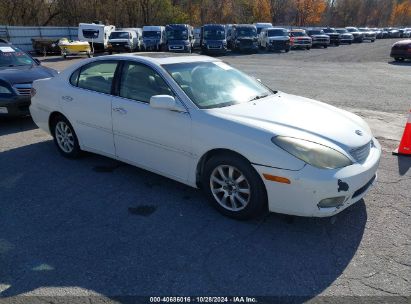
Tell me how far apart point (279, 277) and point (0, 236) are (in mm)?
2503

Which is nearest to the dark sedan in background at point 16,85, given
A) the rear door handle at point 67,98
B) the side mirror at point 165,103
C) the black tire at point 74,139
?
the black tire at point 74,139

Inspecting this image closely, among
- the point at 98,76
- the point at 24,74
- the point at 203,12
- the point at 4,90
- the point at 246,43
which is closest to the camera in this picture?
the point at 98,76

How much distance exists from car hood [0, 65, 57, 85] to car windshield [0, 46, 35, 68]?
0.30 meters

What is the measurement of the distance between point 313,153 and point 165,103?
1.54 m

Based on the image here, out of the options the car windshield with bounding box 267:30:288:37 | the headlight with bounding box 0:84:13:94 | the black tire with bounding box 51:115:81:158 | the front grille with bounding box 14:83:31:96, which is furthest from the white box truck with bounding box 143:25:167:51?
the black tire with bounding box 51:115:81:158

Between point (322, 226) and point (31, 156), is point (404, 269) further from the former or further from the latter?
point (31, 156)

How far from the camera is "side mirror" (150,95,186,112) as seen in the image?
3.68m

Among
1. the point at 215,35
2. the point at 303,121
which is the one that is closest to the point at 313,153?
the point at 303,121

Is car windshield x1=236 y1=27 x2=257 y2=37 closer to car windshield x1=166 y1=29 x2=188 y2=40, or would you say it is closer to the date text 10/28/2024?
car windshield x1=166 y1=29 x2=188 y2=40

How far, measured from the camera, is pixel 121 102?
4.27 meters

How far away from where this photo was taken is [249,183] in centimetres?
334

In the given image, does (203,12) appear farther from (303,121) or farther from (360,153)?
(360,153)

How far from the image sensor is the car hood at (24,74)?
6844 mm

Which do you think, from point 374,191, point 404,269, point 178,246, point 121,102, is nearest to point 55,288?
point 178,246
